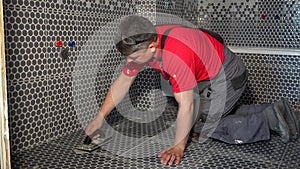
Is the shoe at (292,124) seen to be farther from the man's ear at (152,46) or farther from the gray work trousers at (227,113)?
the man's ear at (152,46)

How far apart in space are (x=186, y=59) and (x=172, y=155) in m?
0.41

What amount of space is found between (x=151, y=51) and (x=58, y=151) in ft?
2.00

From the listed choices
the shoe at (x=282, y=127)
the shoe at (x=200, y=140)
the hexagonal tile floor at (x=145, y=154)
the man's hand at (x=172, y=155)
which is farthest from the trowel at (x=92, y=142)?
the shoe at (x=282, y=127)

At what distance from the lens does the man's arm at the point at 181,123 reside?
1.25 metres

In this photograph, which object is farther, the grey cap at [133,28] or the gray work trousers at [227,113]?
the gray work trousers at [227,113]

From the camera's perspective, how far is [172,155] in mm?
1270

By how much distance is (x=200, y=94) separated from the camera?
159cm

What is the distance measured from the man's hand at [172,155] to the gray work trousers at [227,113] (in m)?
0.29

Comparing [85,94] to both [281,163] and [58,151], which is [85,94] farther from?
[281,163]

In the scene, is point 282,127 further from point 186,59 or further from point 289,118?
point 186,59

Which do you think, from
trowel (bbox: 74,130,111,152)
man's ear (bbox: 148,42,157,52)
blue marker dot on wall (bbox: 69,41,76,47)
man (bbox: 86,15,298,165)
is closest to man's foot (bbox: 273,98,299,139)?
man (bbox: 86,15,298,165)

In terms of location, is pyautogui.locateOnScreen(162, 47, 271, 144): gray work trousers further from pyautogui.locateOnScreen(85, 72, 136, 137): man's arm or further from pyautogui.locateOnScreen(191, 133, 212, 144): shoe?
pyautogui.locateOnScreen(85, 72, 136, 137): man's arm

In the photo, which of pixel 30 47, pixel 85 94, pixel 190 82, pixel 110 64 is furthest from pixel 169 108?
pixel 30 47

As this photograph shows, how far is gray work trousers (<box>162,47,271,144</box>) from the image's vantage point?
1.50 meters
